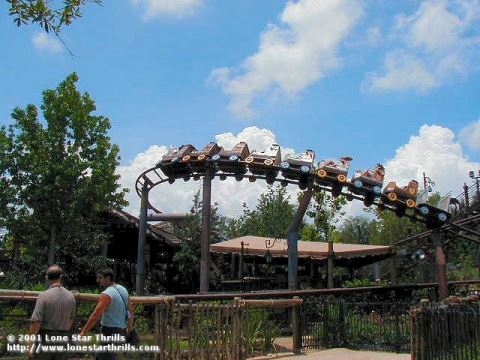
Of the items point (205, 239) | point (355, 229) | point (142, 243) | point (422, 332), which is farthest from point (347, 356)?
point (355, 229)

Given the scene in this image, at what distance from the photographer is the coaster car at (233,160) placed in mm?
17906

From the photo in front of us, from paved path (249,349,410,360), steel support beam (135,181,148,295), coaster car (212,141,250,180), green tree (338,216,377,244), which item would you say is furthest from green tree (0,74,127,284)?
green tree (338,216,377,244)

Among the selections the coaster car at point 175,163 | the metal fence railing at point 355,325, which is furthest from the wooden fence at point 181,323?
the coaster car at point 175,163

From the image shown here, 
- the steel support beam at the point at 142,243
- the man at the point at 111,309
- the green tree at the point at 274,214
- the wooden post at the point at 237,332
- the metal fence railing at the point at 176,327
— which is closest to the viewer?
the man at the point at 111,309

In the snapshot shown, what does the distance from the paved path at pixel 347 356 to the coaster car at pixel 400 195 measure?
711 cm

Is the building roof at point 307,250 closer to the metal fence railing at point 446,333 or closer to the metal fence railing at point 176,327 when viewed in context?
the metal fence railing at point 176,327

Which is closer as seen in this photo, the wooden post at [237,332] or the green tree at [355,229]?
the wooden post at [237,332]

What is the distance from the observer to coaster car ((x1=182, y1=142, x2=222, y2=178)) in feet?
59.2

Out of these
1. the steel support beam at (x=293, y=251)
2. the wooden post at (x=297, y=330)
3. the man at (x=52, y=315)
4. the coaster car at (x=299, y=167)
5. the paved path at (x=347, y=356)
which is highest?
the coaster car at (x=299, y=167)

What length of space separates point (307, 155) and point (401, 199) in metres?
3.32

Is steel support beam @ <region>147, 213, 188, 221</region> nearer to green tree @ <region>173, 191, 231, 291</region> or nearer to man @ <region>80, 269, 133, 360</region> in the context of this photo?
green tree @ <region>173, 191, 231, 291</region>

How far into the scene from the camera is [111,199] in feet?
63.2

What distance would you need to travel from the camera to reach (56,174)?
701 inches

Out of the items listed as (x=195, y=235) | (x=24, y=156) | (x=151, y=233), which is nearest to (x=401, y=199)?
(x=195, y=235)
